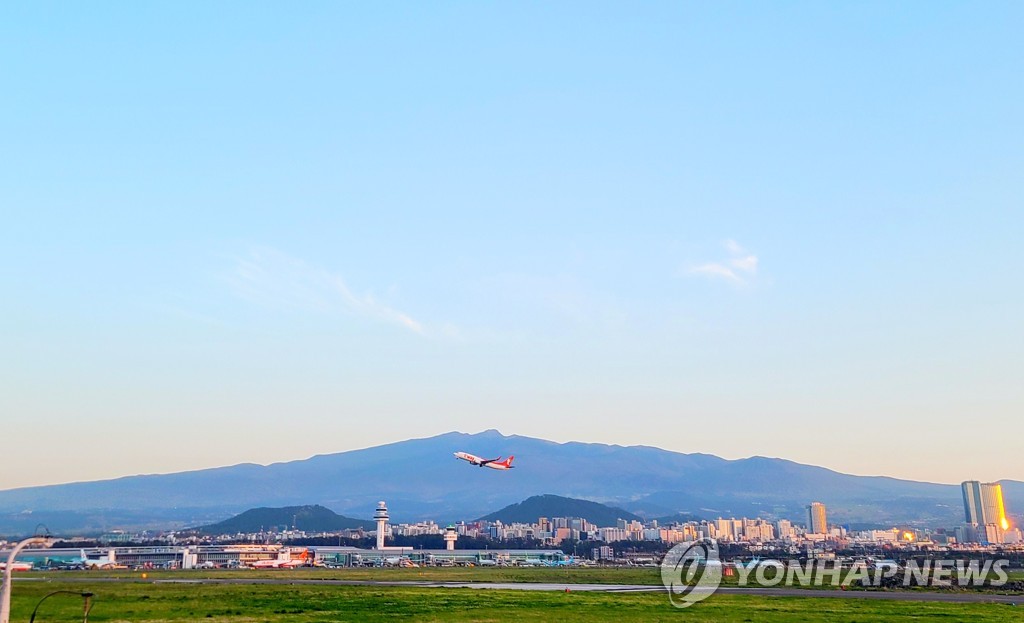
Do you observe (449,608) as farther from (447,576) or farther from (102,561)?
(102,561)

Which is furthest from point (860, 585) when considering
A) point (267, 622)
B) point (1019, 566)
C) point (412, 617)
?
point (1019, 566)

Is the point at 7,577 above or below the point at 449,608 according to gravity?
above

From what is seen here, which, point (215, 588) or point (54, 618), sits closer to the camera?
point (54, 618)

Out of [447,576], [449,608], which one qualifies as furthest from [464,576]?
[449,608]

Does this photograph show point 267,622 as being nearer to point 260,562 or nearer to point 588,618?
point 588,618

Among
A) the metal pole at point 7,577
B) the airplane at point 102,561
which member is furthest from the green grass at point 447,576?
the metal pole at point 7,577

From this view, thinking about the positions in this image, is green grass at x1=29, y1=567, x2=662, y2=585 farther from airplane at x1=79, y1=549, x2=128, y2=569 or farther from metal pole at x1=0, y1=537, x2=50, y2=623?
metal pole at x1=0, y1=537, x2=50, y2=623

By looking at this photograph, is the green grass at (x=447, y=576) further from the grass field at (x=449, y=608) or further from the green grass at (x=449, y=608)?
the green grass at (x=449, y=608)
